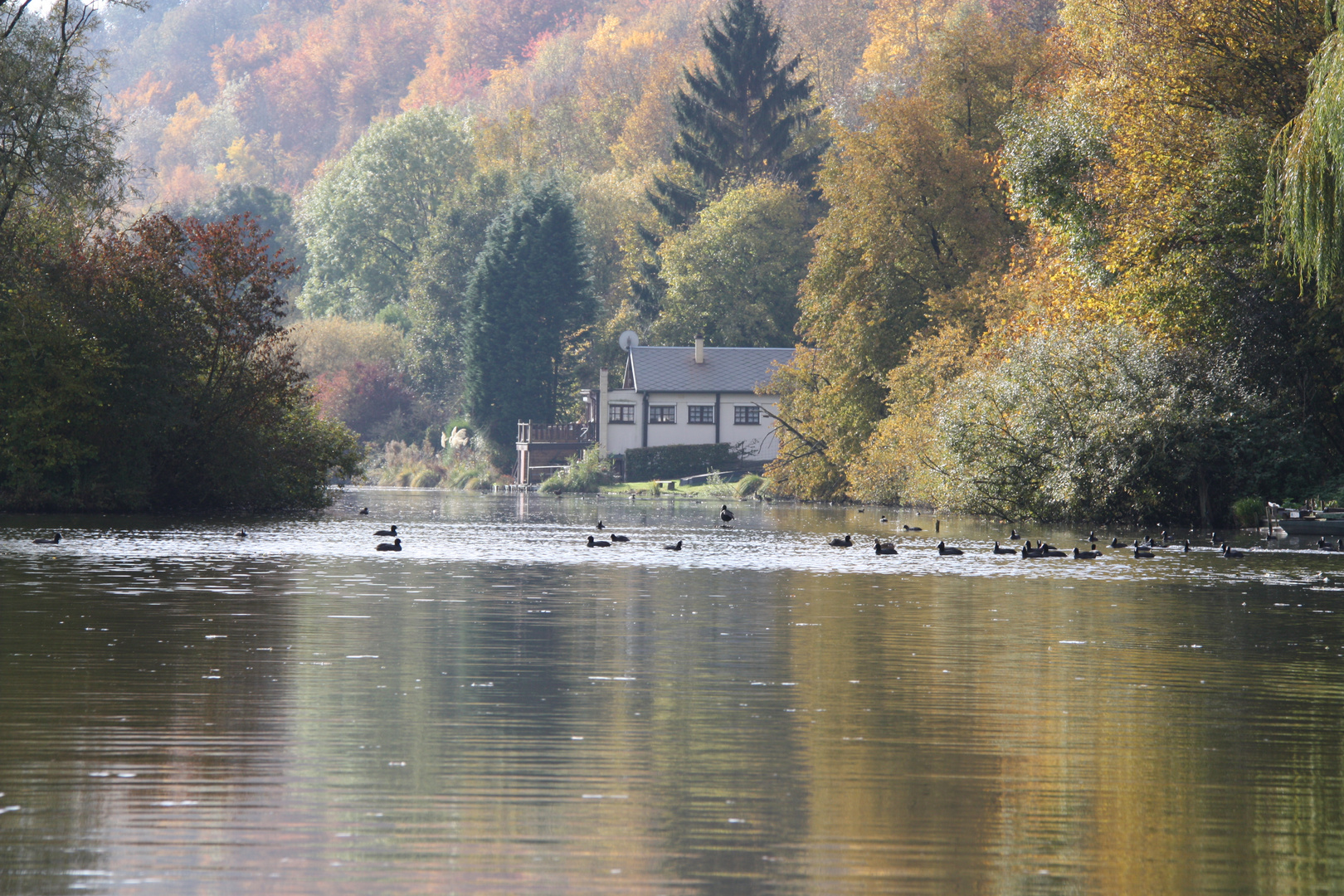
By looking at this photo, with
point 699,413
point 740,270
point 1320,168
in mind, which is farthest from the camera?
point 740,270

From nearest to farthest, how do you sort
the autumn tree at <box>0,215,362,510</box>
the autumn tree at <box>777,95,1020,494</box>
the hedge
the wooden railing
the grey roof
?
the autumn tree at <box>0,215,362,510</box>
the autumn tree at <box>777,95,1020,494</box>
the hedge
the grey roof
the wooden railing

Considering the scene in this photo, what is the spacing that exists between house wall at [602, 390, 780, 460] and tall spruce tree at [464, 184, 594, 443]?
897 centimetres

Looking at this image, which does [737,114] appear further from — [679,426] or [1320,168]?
[1320,168]

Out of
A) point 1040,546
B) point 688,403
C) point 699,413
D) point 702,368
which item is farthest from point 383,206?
point 1040,546

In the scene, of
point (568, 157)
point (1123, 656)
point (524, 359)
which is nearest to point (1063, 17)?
point (1123, 656)

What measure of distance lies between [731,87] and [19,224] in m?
69.5

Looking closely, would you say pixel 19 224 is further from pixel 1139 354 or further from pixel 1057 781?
pixel 1057 781

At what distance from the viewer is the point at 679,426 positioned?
95500 millimetres

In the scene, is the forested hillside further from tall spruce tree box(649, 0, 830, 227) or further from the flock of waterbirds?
the flock of waterbirds

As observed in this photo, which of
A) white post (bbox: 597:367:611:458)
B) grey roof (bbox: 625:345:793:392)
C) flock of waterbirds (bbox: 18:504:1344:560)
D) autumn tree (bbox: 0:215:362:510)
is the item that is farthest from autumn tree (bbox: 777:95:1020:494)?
white post (bbox: 597:367:611:458)

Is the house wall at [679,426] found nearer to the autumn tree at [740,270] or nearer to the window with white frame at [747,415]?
the window with white frame at [747,415]

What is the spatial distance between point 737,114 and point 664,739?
99282 millimetres

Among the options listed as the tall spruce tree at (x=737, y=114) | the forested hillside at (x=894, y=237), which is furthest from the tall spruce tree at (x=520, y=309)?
the tall spruce tree at (x=737, y=114)

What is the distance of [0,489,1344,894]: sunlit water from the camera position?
756 centimetres
